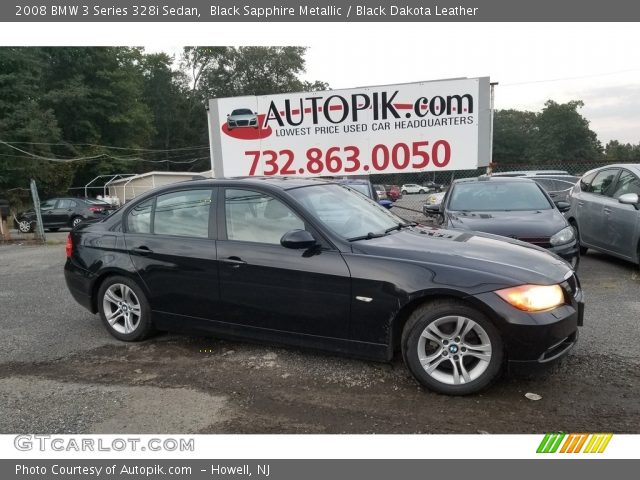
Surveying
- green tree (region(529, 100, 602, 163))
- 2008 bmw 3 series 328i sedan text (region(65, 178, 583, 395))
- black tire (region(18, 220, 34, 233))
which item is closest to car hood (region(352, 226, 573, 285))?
2008 bmw 3 series 328i sedan text (region(65, 178, 583, 395))

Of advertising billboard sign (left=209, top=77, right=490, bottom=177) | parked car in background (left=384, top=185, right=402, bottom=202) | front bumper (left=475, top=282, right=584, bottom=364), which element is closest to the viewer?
front bumper (left=475, top=282, right=584, bottom=364)

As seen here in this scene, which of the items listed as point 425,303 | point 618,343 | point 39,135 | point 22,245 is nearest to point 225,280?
point 425,303

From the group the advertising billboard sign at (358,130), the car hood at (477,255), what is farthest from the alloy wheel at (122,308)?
the advertising billboard sign at (358,130)

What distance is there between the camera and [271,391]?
3.65 meters

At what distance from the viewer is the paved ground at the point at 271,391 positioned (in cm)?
316

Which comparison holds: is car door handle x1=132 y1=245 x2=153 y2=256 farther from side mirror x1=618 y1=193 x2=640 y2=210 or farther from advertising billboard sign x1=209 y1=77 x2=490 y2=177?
advertising billboard sign x1=209 y1=77 x2=490 y2=177

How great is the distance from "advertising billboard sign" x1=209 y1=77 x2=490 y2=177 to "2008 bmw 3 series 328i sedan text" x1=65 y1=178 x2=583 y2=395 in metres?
6.48

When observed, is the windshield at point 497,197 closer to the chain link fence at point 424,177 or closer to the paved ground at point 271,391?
the chain link fence at point 424,177

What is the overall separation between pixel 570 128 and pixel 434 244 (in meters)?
76.2

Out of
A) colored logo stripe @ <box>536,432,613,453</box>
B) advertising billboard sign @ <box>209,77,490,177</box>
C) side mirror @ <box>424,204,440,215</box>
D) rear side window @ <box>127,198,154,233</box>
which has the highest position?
advertising billboard sign @ <box>209,77,490,177</box>

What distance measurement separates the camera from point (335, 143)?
11.2 meters

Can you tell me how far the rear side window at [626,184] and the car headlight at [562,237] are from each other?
1782mm

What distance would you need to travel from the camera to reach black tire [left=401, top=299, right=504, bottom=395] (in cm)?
335

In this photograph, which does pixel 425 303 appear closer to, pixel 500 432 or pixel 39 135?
pixel 500 432
